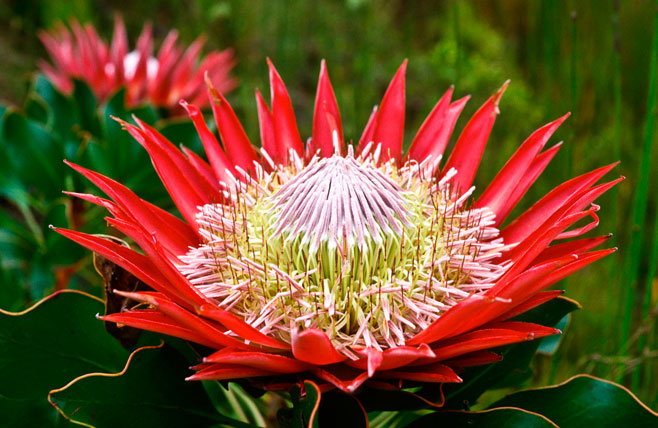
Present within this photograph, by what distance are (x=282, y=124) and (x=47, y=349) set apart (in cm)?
73

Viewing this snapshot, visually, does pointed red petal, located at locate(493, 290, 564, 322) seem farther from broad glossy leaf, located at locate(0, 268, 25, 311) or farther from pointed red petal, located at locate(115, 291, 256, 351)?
broad glossy leaf, located at locate(0, 268, 25, 311)

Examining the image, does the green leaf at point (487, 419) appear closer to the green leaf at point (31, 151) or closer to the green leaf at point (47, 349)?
the green leaf at point (47, 349)

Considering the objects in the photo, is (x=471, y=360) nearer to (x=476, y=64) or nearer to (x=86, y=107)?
(x=86, y=107)

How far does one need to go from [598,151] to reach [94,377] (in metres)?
3.46

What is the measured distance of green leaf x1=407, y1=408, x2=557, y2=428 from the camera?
1000mm

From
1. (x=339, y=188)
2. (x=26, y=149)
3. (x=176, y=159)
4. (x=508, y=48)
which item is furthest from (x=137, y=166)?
(x=508, y=48)

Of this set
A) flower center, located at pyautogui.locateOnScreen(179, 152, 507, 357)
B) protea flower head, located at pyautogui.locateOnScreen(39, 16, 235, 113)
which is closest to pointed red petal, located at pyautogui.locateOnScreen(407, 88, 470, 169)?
flower center, located at pyautogui.locateOnScreen(179, 152, 507, 357)

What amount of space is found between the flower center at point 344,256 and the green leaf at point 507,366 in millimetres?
132

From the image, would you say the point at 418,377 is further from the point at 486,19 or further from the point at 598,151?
the point at 486,19

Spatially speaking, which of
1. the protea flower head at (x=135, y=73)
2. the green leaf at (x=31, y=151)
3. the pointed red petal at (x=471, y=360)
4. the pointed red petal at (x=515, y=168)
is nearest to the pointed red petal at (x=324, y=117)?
the pointed red petal at (x=515, y=168)

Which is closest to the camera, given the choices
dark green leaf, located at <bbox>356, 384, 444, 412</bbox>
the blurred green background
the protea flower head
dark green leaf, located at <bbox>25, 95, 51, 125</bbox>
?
dark green leaf, located at <bbox>356, 384, 444, 412</bbox>

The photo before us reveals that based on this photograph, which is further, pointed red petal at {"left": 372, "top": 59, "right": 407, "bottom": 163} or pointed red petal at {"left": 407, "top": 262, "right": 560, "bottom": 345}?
pointed red petal at {"left": 372, "top": 59, "right": 407, "bottom": 163}

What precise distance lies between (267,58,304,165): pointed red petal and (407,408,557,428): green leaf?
2.30 feet

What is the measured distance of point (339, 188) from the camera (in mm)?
1257
